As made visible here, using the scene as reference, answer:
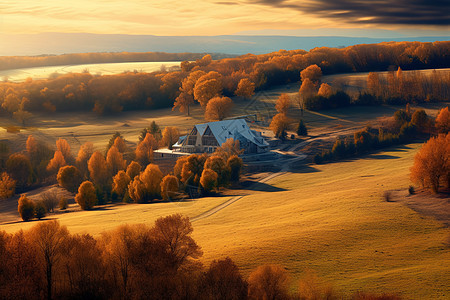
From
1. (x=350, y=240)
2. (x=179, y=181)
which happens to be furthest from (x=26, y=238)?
(x=179, y=181)

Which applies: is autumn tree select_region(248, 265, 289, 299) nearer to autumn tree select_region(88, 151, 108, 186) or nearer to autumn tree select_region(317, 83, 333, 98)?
autumn tree select_region(88, 151, 108, 186)

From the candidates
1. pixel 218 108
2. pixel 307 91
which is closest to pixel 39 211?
pixel 218 108

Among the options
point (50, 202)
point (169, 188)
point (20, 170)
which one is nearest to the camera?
point (169, 188)

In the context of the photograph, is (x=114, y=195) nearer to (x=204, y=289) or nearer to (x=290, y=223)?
(x=290, y=223)

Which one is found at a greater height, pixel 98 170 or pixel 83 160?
pixel 83 160

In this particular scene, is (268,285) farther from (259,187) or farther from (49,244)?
(259,187)

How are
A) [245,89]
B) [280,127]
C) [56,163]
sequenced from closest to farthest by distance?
[56,163]
[280,127]
[245,89]

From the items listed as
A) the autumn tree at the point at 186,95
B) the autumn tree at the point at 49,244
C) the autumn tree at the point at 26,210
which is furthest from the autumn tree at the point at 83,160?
the autumn tree at the point at 49,244

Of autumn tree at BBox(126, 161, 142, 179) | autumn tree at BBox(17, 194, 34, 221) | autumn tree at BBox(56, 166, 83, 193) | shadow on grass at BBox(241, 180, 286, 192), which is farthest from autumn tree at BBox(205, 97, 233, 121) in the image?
autumn tree at BBox(17, 194, 34, 221)

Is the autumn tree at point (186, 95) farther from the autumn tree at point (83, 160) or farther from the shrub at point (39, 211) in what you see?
the shrub at point (39, 211)
